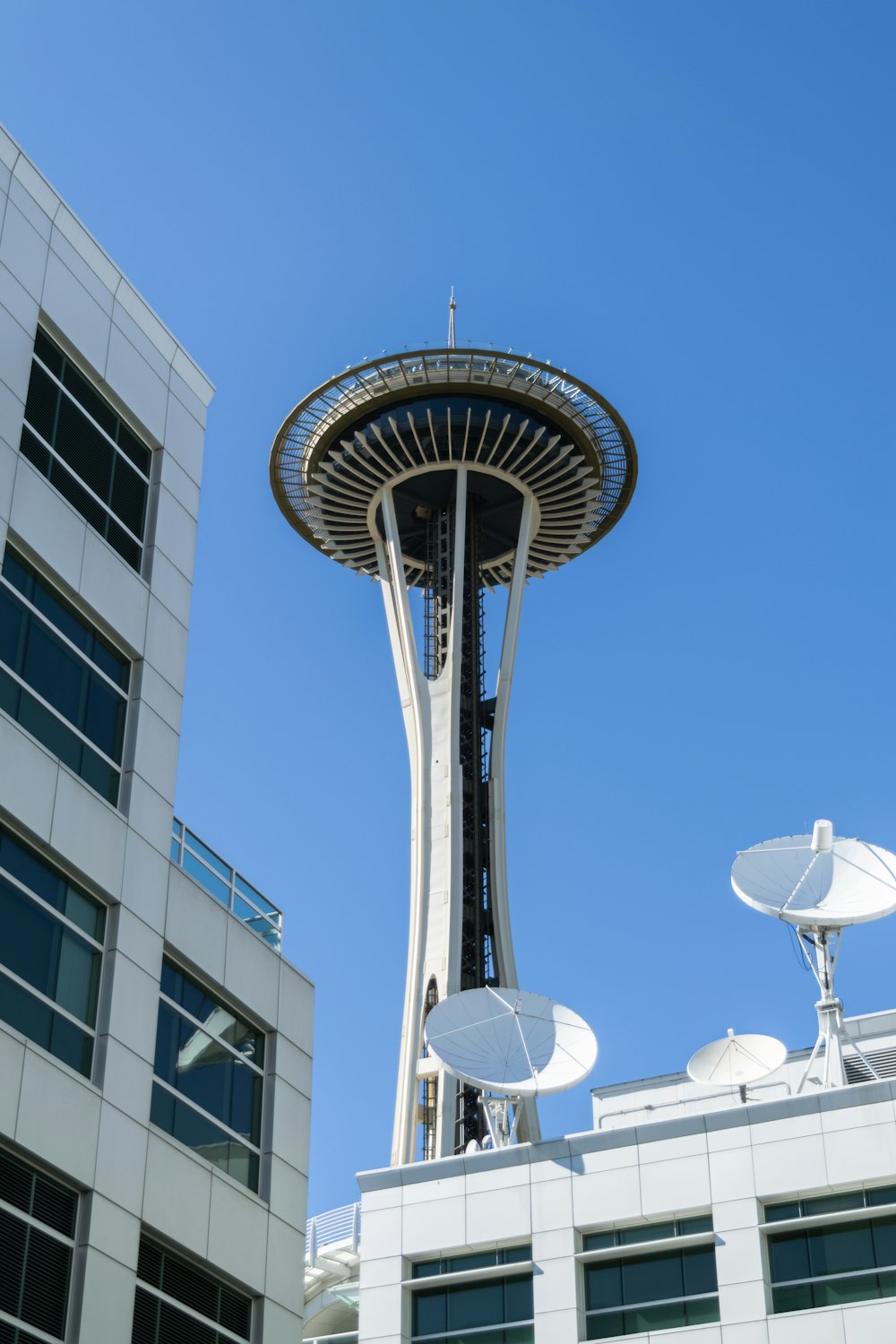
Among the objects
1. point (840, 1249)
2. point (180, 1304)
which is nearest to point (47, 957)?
point (180, 1304)

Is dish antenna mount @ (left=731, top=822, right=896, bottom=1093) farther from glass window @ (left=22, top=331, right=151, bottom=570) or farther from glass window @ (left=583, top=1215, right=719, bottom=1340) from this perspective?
glass window @ (left=22, top=331, right=151, bottom=570)

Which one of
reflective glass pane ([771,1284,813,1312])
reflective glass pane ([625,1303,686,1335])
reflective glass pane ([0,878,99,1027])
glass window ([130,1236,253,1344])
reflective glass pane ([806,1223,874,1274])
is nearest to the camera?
reflective glass pane ([0,878,99,1027])

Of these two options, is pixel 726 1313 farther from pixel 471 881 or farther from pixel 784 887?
pixel 471 881

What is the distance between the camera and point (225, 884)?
32.2 meters

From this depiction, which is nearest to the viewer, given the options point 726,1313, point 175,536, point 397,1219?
point 175,536

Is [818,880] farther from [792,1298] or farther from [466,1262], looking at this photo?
[466,1262]

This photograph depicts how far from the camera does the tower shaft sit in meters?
82.6

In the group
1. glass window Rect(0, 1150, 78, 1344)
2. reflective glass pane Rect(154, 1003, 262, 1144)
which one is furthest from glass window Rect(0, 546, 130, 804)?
glass window Rect(0, 1150, 78, 1344)

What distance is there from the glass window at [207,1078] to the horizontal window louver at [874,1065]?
32767 millimetres

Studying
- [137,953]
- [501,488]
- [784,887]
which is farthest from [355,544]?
[137,953]

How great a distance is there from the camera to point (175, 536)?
108 feet

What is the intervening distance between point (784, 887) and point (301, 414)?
50066 mm

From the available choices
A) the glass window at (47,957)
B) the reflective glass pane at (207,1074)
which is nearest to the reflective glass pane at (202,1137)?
the reflective glass pane at (207,1074)

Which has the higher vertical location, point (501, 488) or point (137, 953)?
point (501, 488)
